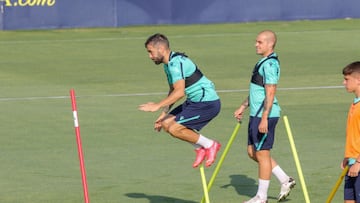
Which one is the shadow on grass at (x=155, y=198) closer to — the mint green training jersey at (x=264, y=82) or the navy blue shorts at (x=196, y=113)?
the navy blue shorts at (x=196, y=113)

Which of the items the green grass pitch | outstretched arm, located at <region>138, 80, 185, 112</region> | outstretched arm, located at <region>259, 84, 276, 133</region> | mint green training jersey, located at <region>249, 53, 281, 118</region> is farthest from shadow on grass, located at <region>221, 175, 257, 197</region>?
outstretched arm, located at <region>138, 80, 185, 112</region>

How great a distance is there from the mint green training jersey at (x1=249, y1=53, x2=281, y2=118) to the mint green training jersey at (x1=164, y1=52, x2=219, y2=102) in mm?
727

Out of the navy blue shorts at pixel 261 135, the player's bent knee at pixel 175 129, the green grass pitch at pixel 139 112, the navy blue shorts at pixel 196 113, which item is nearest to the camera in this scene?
the navy blue shorts at pixel 261 135

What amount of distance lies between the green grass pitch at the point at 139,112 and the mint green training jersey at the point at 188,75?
1.31 m

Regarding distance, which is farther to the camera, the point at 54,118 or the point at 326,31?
the point at 326,31

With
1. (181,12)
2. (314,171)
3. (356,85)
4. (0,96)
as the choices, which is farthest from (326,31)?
(356,85)

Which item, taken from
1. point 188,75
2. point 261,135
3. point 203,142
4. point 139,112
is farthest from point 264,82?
point 139,112

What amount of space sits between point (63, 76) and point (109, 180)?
10268 millimetres

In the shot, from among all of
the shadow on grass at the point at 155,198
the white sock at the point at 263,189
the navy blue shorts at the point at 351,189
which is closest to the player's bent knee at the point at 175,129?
the shadow on grass at the point at 155,198

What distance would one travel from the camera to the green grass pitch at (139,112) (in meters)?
14.7

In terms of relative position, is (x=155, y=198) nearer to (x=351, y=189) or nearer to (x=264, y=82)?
(x=264, y=82)

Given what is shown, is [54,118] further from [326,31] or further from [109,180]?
[326,31]

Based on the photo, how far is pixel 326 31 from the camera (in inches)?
1275

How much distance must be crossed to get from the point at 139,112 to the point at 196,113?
22.5ft
